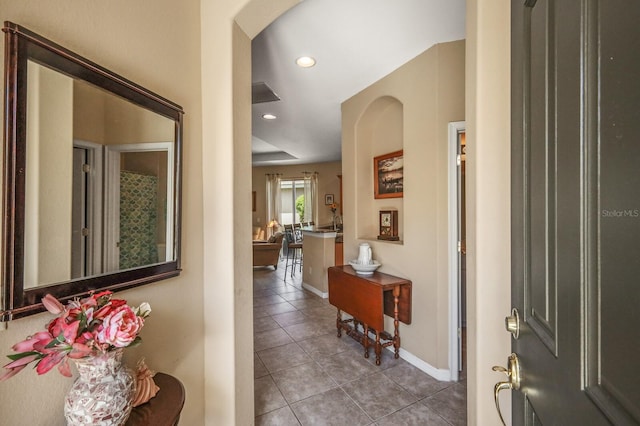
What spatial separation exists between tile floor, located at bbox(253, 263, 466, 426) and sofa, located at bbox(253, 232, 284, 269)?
11.1 ft

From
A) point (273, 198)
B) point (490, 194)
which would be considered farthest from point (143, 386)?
point (273, 198)

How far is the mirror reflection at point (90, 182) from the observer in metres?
0.81

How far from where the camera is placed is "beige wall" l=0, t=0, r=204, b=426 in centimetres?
83

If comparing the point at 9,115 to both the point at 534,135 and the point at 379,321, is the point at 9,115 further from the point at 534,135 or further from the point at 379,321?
the point at 379,321

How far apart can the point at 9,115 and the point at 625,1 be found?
1.25 m

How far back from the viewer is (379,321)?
2.47 metres

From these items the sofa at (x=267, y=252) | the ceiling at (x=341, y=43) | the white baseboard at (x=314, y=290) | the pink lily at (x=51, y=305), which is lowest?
the white baseboard at (x=314, y=290)

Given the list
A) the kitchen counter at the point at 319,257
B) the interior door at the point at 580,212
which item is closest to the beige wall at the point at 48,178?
the interior door at the point at 580,212

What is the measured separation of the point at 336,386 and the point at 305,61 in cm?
275

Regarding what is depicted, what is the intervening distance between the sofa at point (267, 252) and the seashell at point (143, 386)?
18.5 feet

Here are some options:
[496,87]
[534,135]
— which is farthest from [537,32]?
[496,87]

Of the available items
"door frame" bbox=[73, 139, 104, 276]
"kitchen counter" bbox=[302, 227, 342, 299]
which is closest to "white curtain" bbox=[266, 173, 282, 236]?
"kitchen counter" bbox=[302, 227, 342, 299]

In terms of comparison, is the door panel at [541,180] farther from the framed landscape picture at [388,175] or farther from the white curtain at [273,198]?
the white curtain at [273,198]

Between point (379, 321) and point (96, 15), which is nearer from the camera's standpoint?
point (96, 15)
